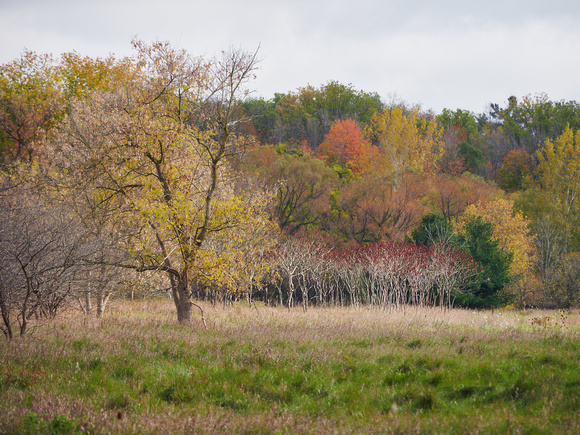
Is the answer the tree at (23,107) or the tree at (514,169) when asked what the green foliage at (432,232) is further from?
the tree at (514,169)

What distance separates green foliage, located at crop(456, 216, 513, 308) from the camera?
105ft

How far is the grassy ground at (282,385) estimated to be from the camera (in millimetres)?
4680

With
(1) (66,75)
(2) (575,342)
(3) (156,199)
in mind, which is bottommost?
(2) (575,342)

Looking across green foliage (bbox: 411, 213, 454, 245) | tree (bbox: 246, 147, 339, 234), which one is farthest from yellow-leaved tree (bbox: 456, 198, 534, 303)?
tree (bbox: 246, 147, 339, 234)

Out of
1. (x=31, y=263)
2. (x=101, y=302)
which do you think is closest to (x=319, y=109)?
(x=101, y=302)

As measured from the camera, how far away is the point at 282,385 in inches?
244

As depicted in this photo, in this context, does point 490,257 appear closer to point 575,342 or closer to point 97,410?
point 575,342

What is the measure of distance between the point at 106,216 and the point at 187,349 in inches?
326

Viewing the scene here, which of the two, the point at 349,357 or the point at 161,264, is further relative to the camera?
the point at 161,264

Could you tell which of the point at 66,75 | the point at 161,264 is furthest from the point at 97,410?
the point at 66,75

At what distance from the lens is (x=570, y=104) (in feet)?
225

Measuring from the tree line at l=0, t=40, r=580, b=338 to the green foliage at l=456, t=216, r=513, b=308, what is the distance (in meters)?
0.12

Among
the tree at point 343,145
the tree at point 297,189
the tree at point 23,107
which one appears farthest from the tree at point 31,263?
the tree at point 343,145

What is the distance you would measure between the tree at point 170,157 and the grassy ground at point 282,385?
3892mm
